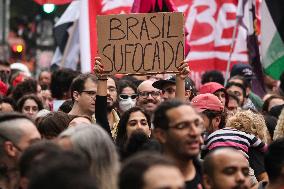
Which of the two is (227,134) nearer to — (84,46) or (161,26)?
(161,26)

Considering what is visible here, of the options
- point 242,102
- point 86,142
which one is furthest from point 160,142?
point 242,102

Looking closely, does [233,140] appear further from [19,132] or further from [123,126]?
[19,132]

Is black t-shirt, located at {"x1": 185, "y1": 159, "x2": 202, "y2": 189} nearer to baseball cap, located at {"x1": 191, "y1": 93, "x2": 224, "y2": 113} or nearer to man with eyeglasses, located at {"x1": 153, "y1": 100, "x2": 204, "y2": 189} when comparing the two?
man with eyeglasses, located at {"x1": 153, "y1": 100, "x2": 204, "y2": 189}

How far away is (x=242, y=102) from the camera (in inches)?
574

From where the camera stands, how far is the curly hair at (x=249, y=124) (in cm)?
1026

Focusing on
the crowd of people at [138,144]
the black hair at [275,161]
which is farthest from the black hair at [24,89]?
the black hair at [275,161]

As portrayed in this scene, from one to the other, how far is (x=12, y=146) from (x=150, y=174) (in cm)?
165

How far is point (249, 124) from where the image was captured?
33.7ft

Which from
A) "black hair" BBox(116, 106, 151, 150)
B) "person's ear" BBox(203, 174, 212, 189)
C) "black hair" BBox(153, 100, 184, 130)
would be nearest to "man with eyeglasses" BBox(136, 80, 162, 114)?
"black hair" BBox(116, 106, 151, 150)

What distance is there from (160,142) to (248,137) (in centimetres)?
227

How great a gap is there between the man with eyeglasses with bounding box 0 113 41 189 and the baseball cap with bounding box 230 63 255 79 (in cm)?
886

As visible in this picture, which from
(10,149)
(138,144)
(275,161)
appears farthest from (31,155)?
(275,161)

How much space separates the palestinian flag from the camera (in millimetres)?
13781

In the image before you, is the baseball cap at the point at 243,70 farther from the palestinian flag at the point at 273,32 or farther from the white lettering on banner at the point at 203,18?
the palestinian flag at the point at 273,32
